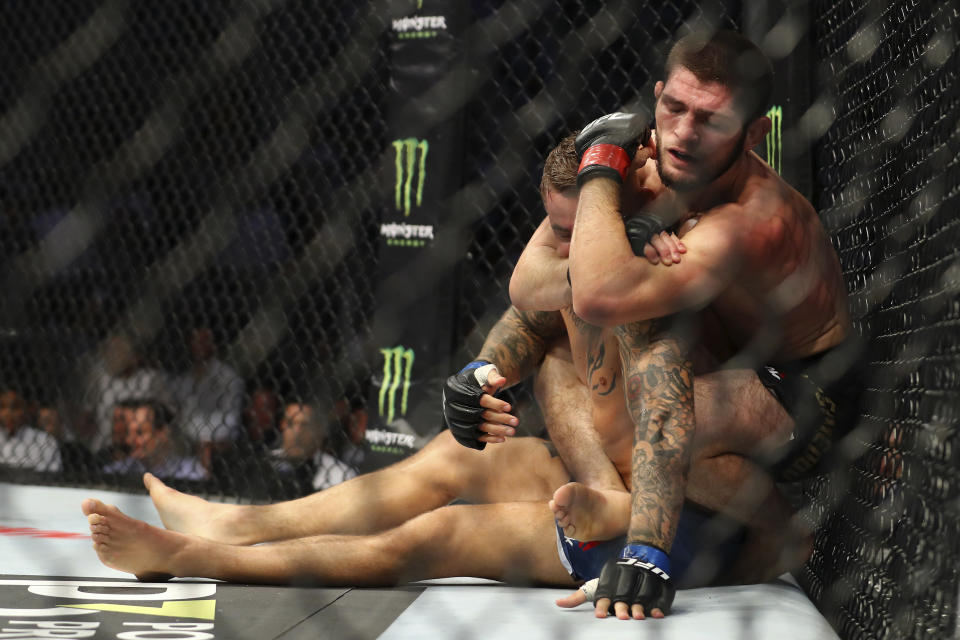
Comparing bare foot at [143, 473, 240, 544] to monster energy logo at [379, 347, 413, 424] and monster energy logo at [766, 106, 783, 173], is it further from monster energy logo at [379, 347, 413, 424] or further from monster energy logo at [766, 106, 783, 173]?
monster energy logo at [766, 106, 783, 173]

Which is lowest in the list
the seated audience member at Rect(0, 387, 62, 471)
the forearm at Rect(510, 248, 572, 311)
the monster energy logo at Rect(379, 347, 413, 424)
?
the seated audience member at Rect(0, 387, 62, 471)

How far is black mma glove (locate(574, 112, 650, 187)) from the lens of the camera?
1.39 meters

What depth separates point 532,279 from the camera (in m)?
1.57

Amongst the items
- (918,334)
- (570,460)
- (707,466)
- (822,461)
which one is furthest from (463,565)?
(918,334)

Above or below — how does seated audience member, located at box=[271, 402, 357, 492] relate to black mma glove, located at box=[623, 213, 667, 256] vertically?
below

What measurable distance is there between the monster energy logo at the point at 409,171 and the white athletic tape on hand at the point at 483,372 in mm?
794

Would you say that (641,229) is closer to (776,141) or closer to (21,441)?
(776,141)

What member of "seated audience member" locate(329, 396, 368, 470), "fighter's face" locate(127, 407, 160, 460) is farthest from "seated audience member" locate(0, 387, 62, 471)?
"seated audience member" locate(329, 396, 368, 470)

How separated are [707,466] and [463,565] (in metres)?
0.40

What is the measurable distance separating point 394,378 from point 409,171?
478mm

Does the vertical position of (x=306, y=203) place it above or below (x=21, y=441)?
above

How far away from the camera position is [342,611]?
1308 millimetres

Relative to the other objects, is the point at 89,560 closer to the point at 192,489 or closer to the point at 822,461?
the point at 192,489

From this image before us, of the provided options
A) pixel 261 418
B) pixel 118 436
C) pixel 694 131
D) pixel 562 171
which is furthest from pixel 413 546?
pixel 118 436
